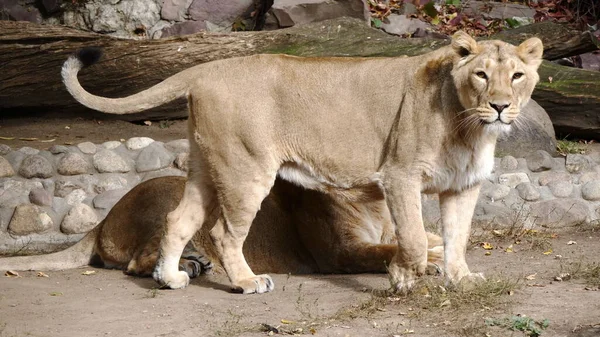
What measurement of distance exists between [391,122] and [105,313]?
2.04 meters

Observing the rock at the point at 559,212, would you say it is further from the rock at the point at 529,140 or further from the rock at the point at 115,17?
the rock at the point at 115,17

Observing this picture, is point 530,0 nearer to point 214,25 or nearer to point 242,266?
point 214,25

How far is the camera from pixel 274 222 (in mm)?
7102

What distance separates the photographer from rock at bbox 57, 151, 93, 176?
843cm

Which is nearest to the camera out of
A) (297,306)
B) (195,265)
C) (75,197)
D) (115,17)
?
(297,306)

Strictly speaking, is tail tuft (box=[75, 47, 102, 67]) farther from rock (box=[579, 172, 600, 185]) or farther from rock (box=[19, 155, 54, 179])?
rock (box=[579, 172, 600, 185])

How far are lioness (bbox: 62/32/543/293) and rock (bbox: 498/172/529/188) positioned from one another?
2.59m

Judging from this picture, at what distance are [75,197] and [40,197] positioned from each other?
285mm

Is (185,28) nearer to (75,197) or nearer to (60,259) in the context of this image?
(75,197)

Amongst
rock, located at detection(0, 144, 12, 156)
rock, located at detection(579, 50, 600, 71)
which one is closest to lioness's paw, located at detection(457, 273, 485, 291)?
rock, located at detection(0, 144, 12, 156)

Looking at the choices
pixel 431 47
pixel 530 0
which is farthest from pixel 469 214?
pixel 530 0

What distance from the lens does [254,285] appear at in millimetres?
6191

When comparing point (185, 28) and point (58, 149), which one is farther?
point (185, 28)

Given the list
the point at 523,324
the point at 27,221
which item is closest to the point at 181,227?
the point at 27,221
